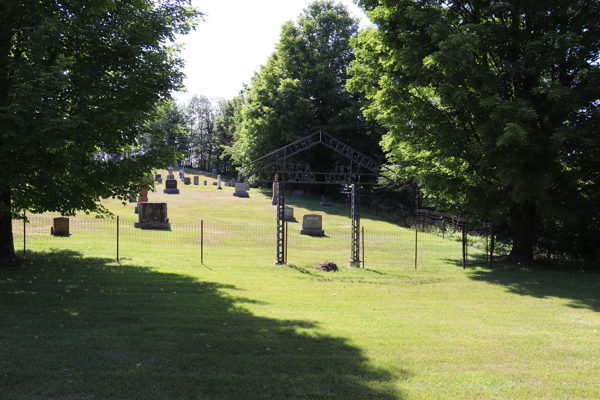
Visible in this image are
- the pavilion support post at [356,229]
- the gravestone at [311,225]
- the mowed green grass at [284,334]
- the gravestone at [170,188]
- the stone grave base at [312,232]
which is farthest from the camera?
the gravestone at [170,188]

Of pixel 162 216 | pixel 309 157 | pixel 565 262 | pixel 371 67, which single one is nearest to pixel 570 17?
pixel 371 67

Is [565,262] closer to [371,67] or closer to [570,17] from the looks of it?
[570,17]

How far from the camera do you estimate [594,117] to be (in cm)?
1568

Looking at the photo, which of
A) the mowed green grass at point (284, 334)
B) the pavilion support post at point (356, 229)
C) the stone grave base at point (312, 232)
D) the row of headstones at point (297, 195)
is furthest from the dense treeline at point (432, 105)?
the row of headstones at point (297, 195)

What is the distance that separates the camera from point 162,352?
6566 millimetres

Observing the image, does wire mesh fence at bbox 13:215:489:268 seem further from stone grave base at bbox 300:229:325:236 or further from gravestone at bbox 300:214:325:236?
gravestone at bbox 300:214:325:236

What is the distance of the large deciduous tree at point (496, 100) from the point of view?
50.9 feet

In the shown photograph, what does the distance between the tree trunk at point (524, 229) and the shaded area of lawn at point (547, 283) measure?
946 mm

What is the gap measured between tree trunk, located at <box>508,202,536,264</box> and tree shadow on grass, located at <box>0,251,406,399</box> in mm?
12665

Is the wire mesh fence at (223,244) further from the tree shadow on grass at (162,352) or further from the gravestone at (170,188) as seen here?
the gravestone at (170,188)

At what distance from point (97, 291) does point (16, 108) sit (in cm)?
418

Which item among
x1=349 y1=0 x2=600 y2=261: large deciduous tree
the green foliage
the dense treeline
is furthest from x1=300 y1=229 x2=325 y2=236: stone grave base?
the green foliage

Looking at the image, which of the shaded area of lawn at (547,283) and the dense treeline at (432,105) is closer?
the dense treeline at (432,105)

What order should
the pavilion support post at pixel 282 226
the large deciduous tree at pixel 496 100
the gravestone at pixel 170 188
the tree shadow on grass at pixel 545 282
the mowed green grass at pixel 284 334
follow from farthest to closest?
the gravestone at pixel 170 188 → the pavilion support post at pixel 282 226 → the large deciduous tree at pixel 496 100 → the tree shadow on grass at pixel 545 282 → the mowed green grass at pixel 284 334
